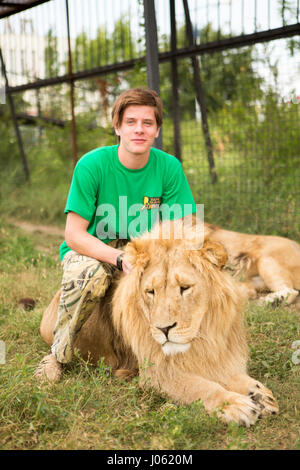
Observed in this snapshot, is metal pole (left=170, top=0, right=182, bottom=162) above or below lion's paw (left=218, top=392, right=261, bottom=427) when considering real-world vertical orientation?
above

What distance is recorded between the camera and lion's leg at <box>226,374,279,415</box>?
7.95ft

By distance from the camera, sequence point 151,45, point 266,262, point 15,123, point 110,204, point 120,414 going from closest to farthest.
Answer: point 120,414 → point 110,204 → point 151,45 → point 266,262 → point 15,123

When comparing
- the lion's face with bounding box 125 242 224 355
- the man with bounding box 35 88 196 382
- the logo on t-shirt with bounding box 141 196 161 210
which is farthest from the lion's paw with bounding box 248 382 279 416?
the logo on t-shirt with bounding box 141 196 161 210

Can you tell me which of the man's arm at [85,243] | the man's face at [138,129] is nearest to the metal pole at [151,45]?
the man's face at [138,129]

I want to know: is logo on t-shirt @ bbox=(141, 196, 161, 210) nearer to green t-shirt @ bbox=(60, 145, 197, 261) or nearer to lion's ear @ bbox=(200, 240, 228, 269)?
green t-shirt @ bbox=(60, 145, 197, 261)

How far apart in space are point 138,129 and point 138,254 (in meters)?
0.87

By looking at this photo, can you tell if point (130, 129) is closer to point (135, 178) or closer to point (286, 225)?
point (135, 178)

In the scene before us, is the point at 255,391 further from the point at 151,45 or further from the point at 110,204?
the point at 151,45

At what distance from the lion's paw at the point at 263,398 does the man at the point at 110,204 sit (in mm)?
902

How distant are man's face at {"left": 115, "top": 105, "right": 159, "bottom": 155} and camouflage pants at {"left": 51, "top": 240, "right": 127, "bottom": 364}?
723 millimetres

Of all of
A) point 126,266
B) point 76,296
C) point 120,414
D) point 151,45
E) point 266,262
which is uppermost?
point 151,45

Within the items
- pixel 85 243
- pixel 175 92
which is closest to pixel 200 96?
pixel 175 92

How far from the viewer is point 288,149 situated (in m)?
6.23

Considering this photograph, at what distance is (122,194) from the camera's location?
3.16m
